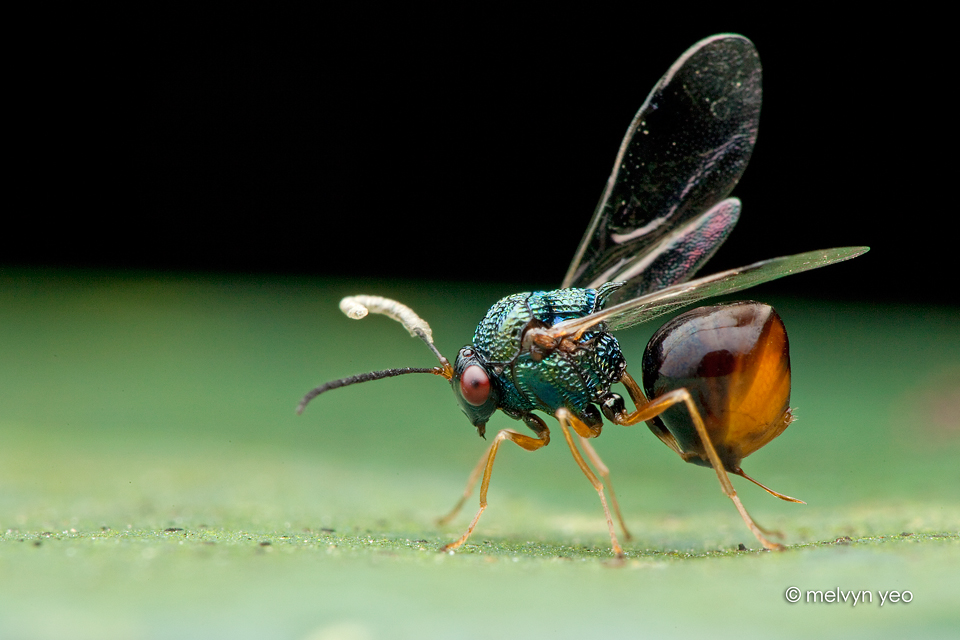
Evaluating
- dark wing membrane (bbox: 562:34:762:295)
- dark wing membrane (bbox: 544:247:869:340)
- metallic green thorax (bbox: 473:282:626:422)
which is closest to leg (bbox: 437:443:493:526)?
metallic green thorax (bbox: 473:282:626:422)

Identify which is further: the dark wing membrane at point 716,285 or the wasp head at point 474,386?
the wasp head at point 474,386

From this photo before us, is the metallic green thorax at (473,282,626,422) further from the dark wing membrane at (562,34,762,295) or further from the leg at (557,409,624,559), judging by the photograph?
the dark wing membrane at (562,34,762,295)

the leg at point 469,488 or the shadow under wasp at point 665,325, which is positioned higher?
the shadow under wasp at point 665,325

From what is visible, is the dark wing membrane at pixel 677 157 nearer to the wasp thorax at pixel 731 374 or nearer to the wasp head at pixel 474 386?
the wasp thorax at pixel 731 374

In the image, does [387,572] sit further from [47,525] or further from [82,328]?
[82,328]

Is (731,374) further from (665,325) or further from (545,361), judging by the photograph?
(545,361)

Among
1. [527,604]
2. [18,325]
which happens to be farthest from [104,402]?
[527,604]

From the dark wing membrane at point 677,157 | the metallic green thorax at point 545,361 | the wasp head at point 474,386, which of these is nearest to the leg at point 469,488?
the wasp head at point 474,386

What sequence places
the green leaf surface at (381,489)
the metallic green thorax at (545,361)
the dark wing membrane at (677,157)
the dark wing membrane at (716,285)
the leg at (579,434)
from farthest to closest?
the dark wing membrane at (677,157) < the metallic green thorax at (545,361) < the leg at (579,434) < the dark wing membrane at (716,285) < the green leaf surface at (381,489)

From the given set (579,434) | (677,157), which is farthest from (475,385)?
(677,157)
